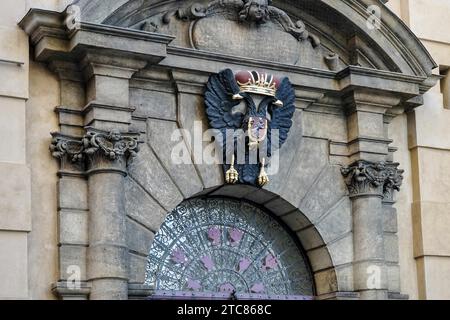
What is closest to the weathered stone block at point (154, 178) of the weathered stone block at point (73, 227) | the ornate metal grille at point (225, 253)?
the ornate metal grille at point (225, 253)

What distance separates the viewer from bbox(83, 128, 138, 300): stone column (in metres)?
11.0

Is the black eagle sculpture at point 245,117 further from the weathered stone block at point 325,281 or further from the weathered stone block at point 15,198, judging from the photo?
the weathered stone block at point 15,198

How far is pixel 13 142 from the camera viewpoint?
36.1ft

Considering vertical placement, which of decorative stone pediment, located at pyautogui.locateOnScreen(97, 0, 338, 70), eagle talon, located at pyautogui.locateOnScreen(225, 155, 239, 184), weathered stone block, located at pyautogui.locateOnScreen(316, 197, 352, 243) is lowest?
weathered stone block, located at pyautogui.locateOnScreen(316, 197, 352, 243)

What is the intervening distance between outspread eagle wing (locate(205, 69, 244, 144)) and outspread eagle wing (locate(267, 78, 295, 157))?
463 millimetres

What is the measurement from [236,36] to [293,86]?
33.2 inches

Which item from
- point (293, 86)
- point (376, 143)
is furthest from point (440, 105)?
point (293, 86)

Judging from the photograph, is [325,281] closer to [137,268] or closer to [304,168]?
[304,168]

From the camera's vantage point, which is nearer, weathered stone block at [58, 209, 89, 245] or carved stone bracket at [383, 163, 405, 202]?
weathered stone block at [58, 209, 89, 245]

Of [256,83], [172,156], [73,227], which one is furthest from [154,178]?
[256,83]

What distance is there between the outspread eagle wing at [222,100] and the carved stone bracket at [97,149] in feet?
3.69

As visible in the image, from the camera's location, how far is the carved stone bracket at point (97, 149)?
11227mm

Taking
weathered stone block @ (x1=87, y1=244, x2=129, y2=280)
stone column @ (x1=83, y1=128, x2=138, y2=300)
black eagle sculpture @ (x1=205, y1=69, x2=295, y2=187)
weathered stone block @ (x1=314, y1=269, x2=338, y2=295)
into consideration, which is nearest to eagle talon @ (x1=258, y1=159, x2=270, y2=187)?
black eagle sculpture @ (x1=205, y1=69, x2=295, y2=187)

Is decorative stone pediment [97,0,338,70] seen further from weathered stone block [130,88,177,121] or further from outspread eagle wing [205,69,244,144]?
weathered stone block [130,88,177,121]
